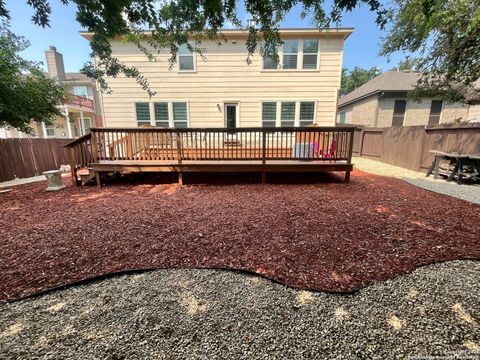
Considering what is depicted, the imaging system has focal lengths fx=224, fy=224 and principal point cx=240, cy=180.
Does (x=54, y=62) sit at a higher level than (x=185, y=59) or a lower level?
higher

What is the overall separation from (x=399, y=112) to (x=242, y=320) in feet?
59.4

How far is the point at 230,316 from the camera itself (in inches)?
73.2

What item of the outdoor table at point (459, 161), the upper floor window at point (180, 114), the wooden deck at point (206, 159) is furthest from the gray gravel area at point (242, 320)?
the upper floor window at point (180, 114)

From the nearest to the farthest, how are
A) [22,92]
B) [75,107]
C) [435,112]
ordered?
[22,92] < [435,112] < [75,107]

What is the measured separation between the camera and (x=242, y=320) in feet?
5.96

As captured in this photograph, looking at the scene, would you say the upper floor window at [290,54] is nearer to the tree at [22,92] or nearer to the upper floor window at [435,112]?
the tree at [22,92]

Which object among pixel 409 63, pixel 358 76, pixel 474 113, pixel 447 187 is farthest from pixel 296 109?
pixel 358 76

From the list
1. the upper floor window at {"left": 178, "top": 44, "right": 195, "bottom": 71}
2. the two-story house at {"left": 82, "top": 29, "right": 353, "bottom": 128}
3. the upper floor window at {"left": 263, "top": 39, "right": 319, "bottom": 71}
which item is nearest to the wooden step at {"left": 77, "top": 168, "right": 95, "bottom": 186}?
the two-story house at {"left": 82, "top": 29, "right": 353, "bottom": 128}

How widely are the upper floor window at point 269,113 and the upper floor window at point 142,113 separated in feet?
17.5

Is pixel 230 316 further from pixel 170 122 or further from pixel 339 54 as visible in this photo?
pixel 339 54

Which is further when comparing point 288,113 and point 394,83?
point 394,83

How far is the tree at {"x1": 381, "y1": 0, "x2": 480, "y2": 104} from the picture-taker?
5871mm

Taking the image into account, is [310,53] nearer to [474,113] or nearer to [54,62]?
[474,113]

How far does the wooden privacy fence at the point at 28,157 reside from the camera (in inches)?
313
